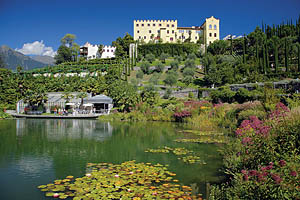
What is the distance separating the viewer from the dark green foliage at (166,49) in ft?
183

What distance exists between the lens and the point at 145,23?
6594 cm

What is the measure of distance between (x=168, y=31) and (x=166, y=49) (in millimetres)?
11687

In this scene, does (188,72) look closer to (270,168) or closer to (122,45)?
(122,45)

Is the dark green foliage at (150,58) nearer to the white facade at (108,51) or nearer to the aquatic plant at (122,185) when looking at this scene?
the white facade at (108,51)

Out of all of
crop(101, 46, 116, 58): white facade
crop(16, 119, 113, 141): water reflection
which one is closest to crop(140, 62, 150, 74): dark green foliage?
crop(101, 46, 116, 58): white facade

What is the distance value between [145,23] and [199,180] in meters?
63.5

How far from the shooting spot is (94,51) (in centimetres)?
6419

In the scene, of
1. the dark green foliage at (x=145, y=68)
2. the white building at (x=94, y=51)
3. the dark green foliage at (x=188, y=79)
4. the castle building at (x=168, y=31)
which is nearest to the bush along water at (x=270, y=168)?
the dark green foliage at (x=188, y=79)

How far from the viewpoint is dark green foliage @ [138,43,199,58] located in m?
55.7

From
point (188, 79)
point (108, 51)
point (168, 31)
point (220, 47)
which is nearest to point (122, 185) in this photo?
point (188, 79)

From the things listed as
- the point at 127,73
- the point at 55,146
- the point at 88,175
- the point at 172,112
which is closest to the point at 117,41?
the point at 127,73

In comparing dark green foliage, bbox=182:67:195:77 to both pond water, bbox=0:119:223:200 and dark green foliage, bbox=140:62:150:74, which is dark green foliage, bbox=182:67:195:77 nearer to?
dark green foliage, bbox=140:62:150:74

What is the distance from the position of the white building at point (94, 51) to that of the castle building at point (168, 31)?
802 centimetres

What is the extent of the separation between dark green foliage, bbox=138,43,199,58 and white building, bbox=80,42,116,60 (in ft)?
29.8
